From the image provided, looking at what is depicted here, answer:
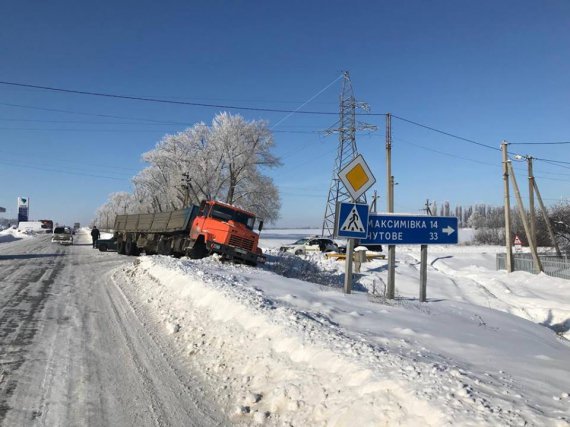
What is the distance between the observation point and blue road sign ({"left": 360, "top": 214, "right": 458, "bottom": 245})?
392 inches

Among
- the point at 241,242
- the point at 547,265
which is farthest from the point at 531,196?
the point at 241,242

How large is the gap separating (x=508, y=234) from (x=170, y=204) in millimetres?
49775

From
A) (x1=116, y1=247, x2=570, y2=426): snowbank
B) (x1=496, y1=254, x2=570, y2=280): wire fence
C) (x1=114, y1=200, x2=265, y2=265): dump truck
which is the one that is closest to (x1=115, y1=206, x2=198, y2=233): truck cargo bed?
(x1=114, y1=200, x2=265, y2=265): dump truck

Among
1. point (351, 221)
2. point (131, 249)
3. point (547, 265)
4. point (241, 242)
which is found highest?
point (351, 221)

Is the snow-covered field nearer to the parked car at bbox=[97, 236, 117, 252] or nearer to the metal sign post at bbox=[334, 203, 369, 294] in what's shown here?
the metal sign post at bbox=[334, 203, 369, 294]

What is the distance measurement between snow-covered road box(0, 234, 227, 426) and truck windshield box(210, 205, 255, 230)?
1029cm

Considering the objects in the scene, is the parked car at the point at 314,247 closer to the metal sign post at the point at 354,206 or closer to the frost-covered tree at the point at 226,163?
the frost-covered tree at the point at 226,163

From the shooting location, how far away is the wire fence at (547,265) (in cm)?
2750

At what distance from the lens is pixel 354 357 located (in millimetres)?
4648

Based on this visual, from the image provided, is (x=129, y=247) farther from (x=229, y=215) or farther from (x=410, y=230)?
(x=410, y=230)

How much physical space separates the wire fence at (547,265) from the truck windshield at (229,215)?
19.3 m

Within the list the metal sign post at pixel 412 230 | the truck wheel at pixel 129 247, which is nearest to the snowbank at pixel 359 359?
the metal sign post at pixel 412 230

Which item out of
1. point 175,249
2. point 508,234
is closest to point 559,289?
point 508,234

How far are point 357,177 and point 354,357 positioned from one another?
5159mm
